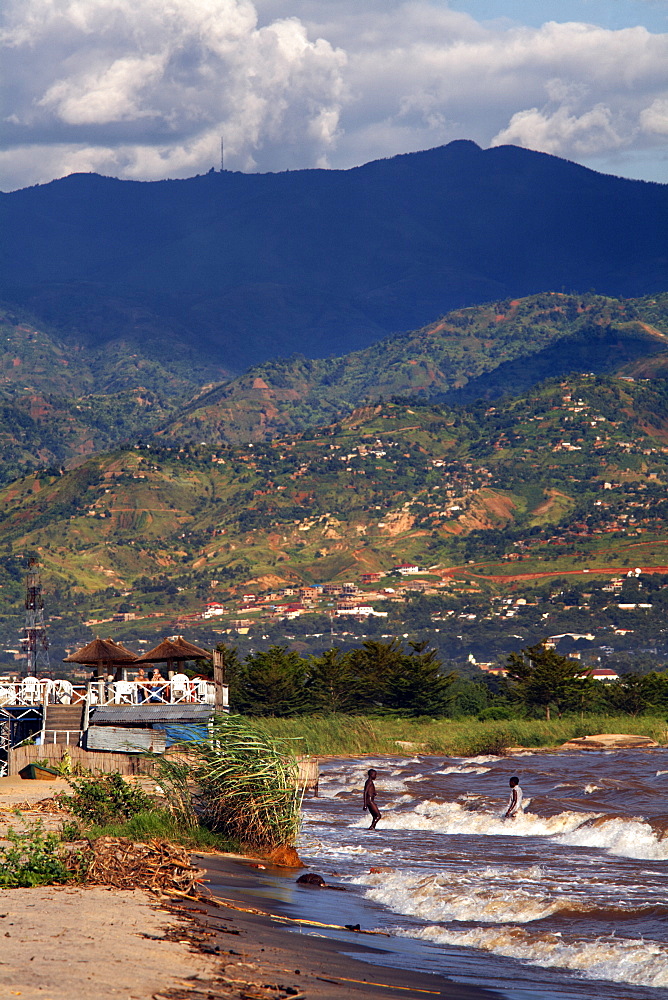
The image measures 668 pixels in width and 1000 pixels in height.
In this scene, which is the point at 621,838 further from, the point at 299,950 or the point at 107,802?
the point at 299,950

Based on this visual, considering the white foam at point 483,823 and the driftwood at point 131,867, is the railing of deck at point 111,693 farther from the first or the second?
the driftwood at point 131,867

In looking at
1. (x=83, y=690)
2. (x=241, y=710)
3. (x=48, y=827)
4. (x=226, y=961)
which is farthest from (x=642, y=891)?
(x=241, y=710)

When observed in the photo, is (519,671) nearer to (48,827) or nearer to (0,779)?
(0,779)

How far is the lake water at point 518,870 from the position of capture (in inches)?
514

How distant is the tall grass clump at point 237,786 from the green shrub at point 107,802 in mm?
424

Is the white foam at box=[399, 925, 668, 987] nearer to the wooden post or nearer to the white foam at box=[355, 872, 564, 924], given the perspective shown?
the white foam at box=[355, 872, 564, 924]

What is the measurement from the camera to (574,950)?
13695mm

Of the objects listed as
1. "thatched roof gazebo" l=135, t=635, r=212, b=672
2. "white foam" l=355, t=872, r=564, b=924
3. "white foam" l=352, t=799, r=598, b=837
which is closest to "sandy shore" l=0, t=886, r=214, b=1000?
"white foam" l=355, t=872, r=564, b=924

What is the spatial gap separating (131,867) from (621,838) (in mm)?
13348

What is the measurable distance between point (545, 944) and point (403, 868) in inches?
234

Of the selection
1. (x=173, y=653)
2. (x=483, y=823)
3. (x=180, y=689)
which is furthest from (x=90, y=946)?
(x=173, y=653)

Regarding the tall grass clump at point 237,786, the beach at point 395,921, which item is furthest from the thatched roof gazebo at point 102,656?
the tall grass clump at point 237,786

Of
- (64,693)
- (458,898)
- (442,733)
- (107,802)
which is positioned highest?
(64,693)

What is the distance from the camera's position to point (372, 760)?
147ft
